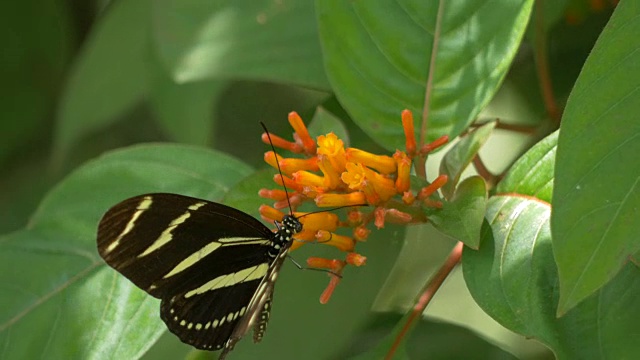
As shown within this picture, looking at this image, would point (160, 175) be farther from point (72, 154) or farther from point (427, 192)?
point (72, 154)

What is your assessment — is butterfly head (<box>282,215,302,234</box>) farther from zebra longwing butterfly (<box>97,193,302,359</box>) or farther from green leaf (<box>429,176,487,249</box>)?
green leaf (<box>429,176,487,249</box>)

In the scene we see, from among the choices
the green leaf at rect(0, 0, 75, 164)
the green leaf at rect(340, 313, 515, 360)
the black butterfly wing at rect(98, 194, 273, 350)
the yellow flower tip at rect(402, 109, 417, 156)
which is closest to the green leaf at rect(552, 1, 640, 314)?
the yellow flower tip at rect(402, 109, 417, 156)

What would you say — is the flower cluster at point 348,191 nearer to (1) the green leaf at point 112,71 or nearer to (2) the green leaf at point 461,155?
(2) the green leaf at point 461,155

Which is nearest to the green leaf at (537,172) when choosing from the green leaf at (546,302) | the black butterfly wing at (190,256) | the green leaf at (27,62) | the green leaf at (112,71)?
the green leaf at (546,302)

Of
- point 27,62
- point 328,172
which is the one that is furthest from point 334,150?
point 27,62

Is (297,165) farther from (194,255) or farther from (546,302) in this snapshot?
(546,302)

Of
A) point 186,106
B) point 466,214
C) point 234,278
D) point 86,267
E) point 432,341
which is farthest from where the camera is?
point 186,106

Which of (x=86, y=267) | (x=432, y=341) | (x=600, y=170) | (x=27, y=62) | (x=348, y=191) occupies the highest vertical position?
(x=600, y=170)
